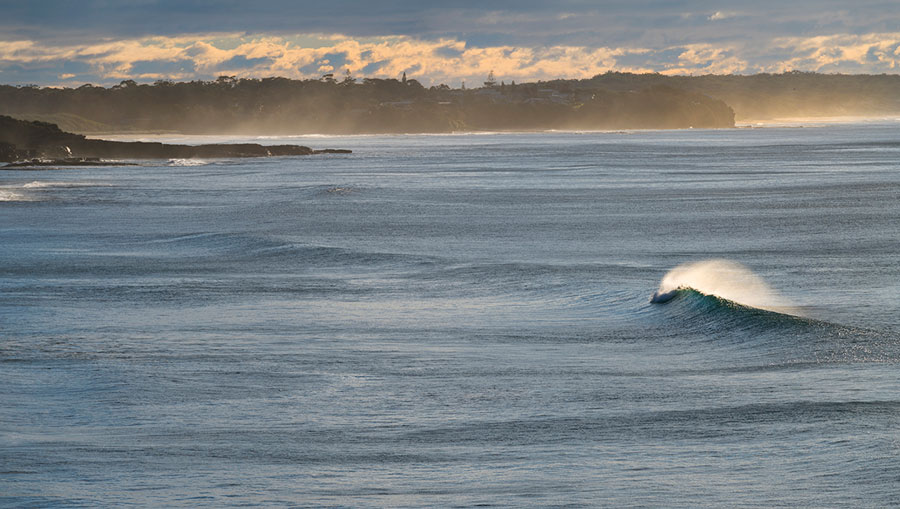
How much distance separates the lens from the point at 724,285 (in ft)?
81.9

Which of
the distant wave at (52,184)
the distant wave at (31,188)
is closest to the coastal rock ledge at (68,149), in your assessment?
the distant wave at (52,184)

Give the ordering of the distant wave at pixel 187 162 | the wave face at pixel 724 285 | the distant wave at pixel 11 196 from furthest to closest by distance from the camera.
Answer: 1. the distant wave at pixel 187 162
2. the distant wave at pixel 11 196
3. the wave face at pixel 724 285

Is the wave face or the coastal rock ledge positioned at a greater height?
the coastal rock ledge

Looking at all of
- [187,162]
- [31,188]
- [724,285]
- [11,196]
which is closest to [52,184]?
[31,188]

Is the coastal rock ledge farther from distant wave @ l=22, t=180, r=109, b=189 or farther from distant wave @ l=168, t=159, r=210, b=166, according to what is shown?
distant wave @ l=22, t=180, r=109, b=189

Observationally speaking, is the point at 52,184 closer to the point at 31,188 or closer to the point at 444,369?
the point at 31,188

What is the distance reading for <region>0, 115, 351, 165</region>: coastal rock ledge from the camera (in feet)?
342

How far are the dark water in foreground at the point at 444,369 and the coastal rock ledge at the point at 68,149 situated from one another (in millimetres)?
70221

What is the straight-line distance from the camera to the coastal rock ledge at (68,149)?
342 ft

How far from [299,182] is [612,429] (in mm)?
64025

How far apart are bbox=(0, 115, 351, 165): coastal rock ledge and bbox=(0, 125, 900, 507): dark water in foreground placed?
70.2 meters

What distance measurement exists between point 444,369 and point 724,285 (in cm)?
1112

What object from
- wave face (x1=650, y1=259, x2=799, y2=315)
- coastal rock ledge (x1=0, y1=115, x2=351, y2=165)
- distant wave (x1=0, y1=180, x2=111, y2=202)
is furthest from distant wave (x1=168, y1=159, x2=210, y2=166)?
wave face (x1=650, y1=259, x2=799, y2=315)

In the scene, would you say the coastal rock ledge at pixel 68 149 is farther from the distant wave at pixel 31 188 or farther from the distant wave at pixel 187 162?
the distant wave at pixel 31 188
